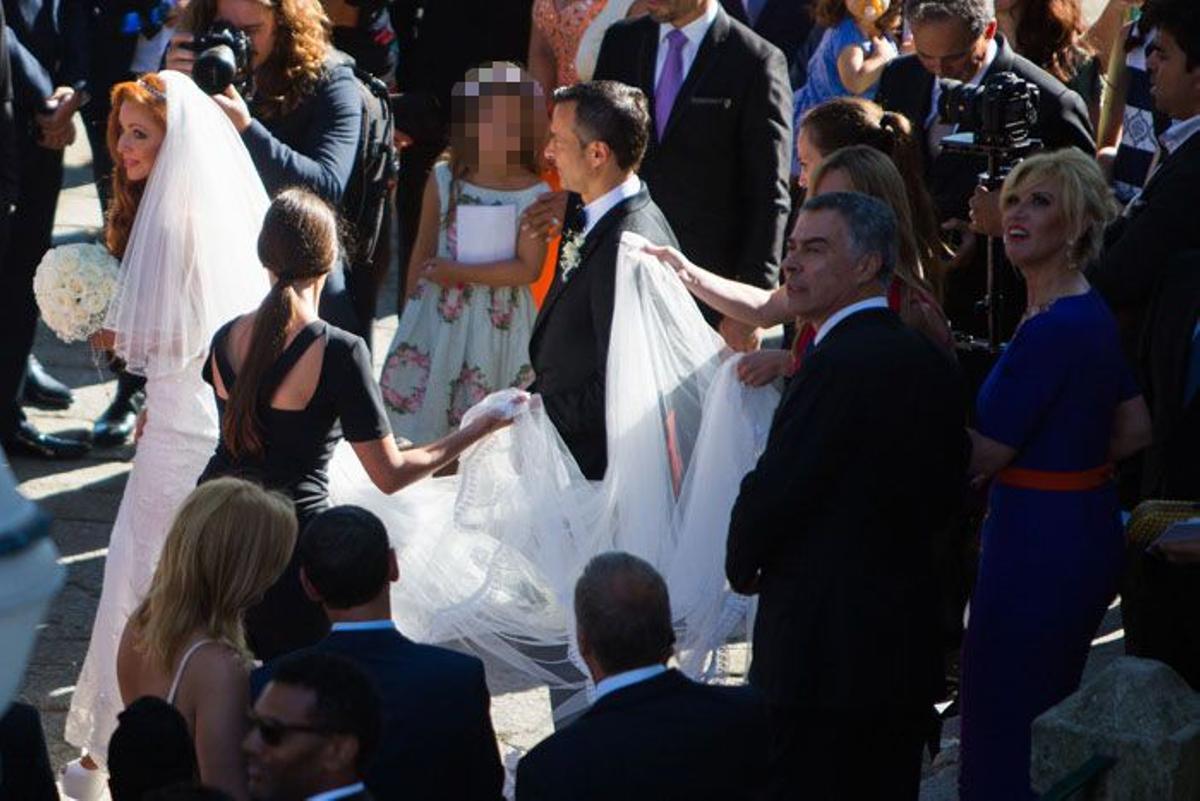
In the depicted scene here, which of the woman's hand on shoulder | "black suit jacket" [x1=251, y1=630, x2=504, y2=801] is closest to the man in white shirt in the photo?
"black suit jacket" [x1=251, y1=630, x2=504, y2=801]

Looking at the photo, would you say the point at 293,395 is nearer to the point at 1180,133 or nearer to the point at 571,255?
the point at 571,255

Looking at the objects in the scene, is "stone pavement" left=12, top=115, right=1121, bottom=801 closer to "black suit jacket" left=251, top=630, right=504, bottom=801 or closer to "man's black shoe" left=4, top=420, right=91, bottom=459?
"man's black shoe" left=4, top=420, right=91, bottom=459

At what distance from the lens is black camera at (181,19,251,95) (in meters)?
6.57

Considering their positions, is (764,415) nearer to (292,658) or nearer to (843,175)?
(843,175)

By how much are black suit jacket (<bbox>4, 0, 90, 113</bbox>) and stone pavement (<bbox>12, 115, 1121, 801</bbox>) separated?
3.68 feet

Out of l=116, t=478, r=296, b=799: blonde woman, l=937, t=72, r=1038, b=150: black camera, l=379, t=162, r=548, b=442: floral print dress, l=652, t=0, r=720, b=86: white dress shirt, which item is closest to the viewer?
l=116, t=478, r=296, b=799: blonde woman

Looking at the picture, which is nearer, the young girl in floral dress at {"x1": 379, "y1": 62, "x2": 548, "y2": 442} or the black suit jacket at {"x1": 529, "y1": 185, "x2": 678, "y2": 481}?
the black suit jacket at {"x1": 529, "y1": 185, "x2": 678, "y2": 481}

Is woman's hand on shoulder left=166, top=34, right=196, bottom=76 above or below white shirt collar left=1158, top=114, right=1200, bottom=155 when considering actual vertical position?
above

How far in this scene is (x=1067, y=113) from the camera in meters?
6.64

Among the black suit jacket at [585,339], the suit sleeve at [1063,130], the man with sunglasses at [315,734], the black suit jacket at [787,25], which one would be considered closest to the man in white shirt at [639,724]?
the man with sunglasses at [315,734]

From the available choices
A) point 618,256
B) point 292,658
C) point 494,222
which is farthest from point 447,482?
point 292,658

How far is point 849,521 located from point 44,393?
5554 mm

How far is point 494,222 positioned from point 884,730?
2995mm

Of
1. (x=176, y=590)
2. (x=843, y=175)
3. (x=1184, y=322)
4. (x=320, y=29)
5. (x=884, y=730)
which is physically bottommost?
(x=884, y=730)
